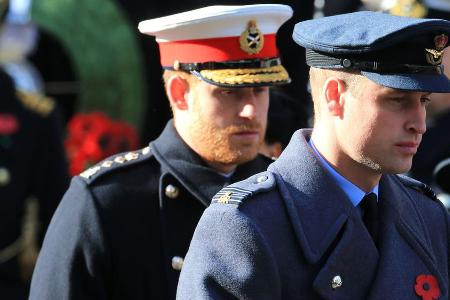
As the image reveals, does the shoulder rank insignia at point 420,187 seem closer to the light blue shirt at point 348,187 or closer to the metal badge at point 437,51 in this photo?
the light blue shirt at point 348,187

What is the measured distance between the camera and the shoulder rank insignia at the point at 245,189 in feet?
12.5

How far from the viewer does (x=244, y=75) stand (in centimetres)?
502

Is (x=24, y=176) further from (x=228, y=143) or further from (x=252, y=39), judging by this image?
(x=228, y=143)

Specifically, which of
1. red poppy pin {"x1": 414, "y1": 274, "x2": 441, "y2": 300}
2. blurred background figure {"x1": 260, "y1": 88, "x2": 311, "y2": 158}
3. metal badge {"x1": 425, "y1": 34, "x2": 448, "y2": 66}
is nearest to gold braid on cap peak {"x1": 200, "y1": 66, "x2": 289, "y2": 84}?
blurred background figure {"x1": 260, "y1": 88, "x2": 311, "y2": 158}

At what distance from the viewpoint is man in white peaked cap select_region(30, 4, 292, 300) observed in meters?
4.73

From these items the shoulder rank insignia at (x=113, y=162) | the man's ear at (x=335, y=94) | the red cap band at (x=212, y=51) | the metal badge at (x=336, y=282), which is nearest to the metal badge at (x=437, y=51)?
the man's ear at (x=335, y=94)

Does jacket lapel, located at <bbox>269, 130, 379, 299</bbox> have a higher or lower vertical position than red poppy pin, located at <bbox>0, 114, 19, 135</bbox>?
higher

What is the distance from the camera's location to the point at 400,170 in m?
3.78

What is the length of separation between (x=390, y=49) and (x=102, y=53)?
476 cm

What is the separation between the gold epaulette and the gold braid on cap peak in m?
2.24

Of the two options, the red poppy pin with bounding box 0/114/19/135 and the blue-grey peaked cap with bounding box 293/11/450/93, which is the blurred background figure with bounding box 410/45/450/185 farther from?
the blue-grey peaked cap with bounding box 293/11/450/93

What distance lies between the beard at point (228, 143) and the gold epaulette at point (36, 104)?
2.38m

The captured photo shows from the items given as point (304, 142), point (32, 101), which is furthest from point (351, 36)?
point (32, 101)

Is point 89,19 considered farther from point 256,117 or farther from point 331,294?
point 331,294
